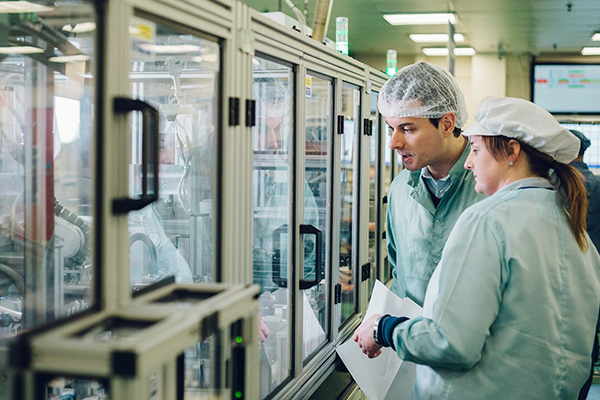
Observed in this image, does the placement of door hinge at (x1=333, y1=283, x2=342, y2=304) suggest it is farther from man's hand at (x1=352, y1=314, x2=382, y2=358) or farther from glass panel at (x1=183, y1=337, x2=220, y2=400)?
glass panel at (x1=183, y1=337, x2=220, y2=400)

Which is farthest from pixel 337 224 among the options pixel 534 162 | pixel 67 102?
pixel 67 102

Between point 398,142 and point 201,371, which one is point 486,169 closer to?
point 398,142

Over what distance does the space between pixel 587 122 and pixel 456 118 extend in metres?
3.75

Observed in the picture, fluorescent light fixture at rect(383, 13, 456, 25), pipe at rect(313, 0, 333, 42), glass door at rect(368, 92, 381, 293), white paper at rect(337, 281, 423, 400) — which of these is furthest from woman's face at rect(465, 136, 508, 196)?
fluorescent light fixture at rect(383, 13, 456, 25)

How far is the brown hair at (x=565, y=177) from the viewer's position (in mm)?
1458

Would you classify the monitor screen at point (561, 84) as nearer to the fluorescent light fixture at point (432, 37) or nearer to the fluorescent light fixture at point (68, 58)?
the fluorescent light fixture at point (432, 37)

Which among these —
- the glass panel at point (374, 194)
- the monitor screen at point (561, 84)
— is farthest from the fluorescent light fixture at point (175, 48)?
the monitor screen at point (561, 84)

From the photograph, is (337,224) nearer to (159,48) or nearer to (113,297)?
(159,48)

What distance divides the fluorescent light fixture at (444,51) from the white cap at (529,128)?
809 centimetres

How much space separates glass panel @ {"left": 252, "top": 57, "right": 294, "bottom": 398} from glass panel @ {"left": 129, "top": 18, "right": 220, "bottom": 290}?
26cm

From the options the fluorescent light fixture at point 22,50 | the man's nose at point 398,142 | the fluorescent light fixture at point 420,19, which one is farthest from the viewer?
the fluorescent light fixture at point 420,19

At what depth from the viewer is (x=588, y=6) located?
6199mm

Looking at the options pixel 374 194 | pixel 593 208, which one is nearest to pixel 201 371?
pixel 374 194

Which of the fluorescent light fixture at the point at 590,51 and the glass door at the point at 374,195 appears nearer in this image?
the glass door at the point at 374,195
